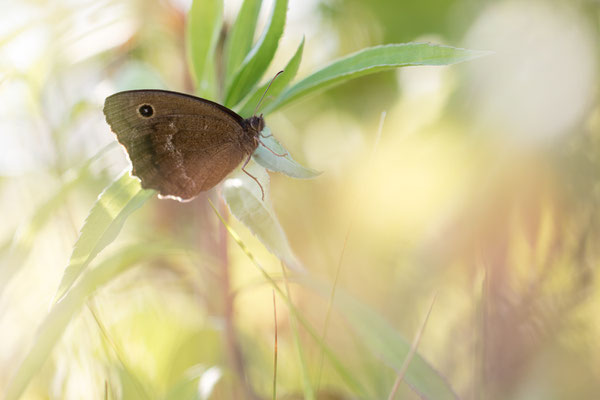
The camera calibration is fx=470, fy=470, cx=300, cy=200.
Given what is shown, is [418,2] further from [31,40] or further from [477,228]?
[31,40]

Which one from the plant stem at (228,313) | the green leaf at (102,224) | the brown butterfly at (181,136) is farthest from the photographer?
the plant stem at (228,313)

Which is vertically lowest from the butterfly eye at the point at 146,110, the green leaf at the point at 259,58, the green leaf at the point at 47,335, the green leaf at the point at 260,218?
the green leaf at the point at 260,218

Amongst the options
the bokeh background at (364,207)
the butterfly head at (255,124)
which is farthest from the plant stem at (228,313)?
the butterfly head at (255,124)

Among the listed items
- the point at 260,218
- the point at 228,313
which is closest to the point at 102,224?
the point at 260,218

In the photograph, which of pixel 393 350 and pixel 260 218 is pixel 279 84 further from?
pixel 393 350

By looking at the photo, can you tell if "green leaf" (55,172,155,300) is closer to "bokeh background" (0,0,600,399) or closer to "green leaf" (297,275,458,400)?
"bokeh background" (0,0,600,399)

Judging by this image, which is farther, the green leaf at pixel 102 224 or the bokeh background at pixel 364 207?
the bokeh background at pixel 364 207

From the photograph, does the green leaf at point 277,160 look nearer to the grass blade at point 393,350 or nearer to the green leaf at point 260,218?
the green leaf at point 260,218

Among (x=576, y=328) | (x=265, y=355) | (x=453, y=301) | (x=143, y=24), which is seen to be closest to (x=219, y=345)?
(x=265, y=355)
